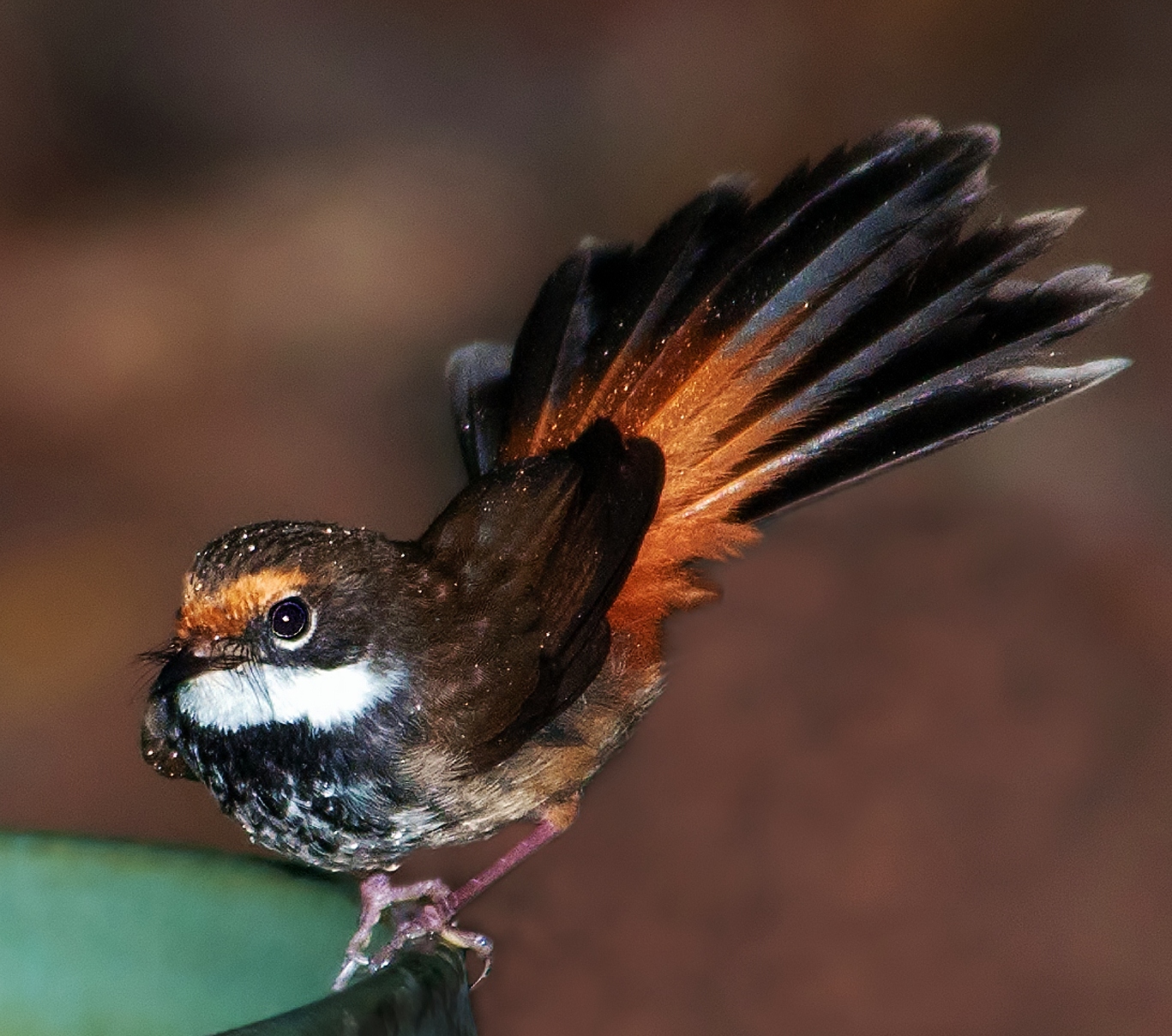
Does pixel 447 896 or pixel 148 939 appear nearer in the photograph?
pixel 148 939

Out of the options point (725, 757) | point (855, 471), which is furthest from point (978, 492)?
point (855, 471)

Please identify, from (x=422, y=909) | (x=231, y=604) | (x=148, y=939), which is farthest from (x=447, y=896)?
(x=148, y=939)

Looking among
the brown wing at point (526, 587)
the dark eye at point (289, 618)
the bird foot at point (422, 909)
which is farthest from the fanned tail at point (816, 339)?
the dark eye at point (289, 618)

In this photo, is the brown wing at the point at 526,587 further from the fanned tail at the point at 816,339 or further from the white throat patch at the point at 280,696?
the fanned tail at the point at 816,339

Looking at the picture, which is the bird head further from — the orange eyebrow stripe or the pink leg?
the pink leg

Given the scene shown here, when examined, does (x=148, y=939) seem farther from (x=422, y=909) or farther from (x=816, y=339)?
(x=816, y=339)

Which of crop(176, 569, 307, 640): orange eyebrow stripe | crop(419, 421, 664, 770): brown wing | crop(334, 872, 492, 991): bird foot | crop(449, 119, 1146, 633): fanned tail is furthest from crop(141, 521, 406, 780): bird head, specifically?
crop(449, 119, 1146, 633): fanned tail
